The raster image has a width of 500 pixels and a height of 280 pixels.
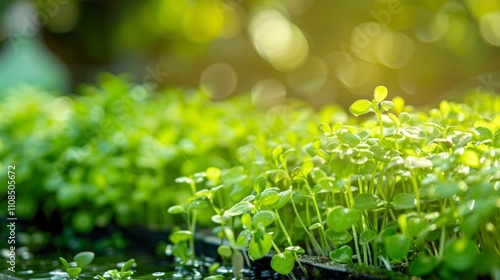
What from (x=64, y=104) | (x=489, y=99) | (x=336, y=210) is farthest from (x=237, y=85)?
(x=336, y=210)

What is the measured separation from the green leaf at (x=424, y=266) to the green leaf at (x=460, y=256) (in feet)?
0.13

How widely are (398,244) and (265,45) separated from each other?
3.08 m

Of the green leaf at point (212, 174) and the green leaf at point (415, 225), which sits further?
the green leaf at point (212, 174)

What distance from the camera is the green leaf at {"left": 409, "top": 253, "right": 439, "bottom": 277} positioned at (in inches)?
27.7

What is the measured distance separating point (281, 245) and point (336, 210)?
0.28m

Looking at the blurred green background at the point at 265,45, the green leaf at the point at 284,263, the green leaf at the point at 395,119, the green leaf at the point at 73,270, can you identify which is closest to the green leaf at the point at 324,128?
the green leaf at the point at 395,119

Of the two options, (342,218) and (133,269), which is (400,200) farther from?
(133,269)

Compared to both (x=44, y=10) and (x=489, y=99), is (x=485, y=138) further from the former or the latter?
(x=44, y=10)

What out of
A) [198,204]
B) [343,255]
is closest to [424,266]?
[343,255]

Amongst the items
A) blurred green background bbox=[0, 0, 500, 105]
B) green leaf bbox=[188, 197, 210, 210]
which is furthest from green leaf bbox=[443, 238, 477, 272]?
blurred green background bbox=[0, 0, 500, 105]

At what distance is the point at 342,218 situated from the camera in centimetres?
77

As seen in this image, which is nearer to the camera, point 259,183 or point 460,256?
point 460,256

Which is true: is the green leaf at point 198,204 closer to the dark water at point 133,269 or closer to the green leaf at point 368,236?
the dark water at point 133,269

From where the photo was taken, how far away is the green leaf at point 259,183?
2.87ft
